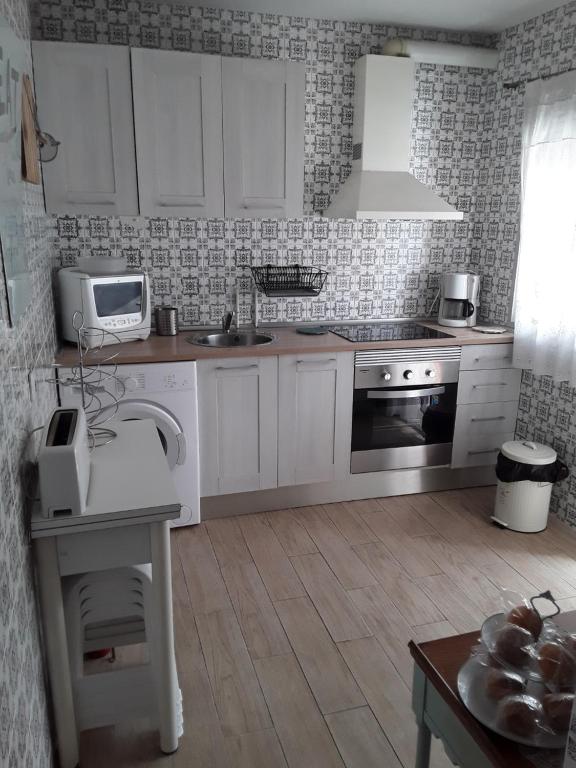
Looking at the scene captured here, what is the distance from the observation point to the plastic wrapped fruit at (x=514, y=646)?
1.26m

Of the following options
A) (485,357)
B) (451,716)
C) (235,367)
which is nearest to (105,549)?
(451,716)

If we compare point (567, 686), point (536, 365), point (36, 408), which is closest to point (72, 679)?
point (36, 408)

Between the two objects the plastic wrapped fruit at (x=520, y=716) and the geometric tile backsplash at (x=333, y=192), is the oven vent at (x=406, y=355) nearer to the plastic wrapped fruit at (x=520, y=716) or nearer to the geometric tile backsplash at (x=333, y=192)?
the geometric tile backsplash at (x=333, y=192)

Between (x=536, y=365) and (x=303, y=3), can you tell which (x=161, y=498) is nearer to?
(x=536, y=365)

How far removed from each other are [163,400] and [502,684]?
2.15m

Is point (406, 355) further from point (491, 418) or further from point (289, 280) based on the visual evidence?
point (289, 280)

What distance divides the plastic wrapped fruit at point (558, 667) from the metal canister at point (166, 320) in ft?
8.72

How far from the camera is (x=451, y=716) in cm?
133

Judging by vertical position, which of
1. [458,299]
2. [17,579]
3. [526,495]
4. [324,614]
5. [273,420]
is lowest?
[324,614]

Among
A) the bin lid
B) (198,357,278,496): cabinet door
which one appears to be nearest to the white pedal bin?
the bin lid

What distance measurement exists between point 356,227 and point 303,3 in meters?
1.23

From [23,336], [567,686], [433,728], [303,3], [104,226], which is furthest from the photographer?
[104,226]

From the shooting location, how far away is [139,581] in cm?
184

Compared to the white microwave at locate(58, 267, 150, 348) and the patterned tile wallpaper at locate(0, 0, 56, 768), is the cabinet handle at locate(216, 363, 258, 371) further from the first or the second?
the patterned tile wallpaper at locate(0, 0, 56, 768)
